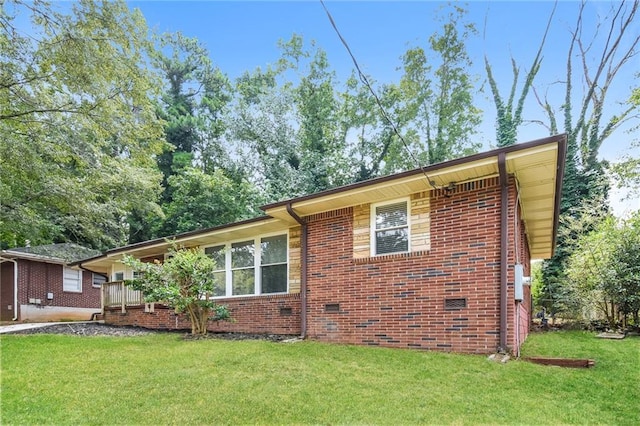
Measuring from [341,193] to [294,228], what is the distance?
2.47 meters

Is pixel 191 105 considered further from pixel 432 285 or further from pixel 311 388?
pixel 311 388

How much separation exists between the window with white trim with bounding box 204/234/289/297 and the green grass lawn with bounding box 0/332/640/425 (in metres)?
3.15

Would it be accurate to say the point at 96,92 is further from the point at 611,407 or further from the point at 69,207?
the point at 611,407

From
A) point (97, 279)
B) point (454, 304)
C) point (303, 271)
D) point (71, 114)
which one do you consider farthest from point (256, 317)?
point (97, 279)

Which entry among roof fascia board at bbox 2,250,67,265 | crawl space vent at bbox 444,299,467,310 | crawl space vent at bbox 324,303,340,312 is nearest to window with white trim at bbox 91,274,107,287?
roof fascia board at bbox 2,250,67,265

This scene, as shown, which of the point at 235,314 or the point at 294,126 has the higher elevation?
the point at 294,126

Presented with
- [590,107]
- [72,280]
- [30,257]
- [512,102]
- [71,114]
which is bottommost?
[72,280]

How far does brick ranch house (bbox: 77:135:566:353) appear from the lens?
6.46m

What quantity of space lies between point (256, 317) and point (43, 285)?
13.4 meters

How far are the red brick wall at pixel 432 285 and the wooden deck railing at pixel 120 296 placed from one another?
795 centimetres

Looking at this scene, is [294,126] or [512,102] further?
[294,126]

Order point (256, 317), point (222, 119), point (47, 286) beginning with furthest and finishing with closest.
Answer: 1. point (222, 119)
2. point (47, 286)
3. point (256, 317)

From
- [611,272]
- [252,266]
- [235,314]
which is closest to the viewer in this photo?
[235,314]

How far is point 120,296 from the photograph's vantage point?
14164 millimetres
